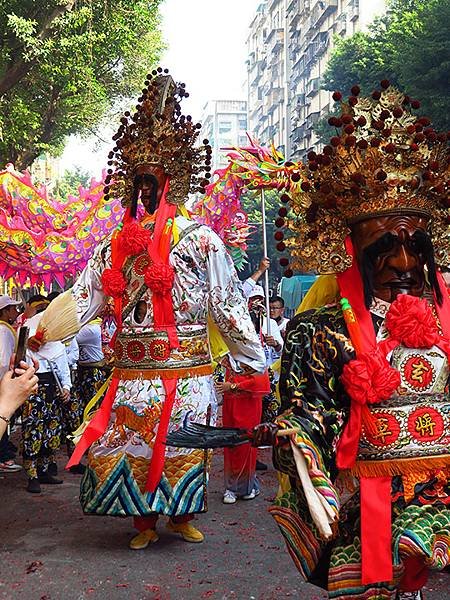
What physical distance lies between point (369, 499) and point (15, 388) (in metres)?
1.28

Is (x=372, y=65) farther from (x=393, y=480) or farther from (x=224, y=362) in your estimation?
(x=393, y=480)

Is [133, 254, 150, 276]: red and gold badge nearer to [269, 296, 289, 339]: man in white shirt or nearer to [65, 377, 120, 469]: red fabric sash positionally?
[65, 377, 120, 469]: red fabric sash

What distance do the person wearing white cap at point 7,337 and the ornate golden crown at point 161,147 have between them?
144 centimetres

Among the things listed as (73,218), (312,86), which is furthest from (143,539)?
(312,86)

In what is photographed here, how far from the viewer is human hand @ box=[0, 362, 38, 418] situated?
2684 mm

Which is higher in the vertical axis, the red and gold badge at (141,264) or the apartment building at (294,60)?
the apartment building at (294,60)

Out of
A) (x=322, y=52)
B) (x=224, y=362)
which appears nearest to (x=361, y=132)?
(x=224, y=362)

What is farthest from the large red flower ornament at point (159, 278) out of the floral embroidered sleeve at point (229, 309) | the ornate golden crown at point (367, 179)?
the ornate golden crown at point (367, 179)

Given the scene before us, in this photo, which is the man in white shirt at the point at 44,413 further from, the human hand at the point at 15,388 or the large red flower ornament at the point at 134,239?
the human hand at the point at 15,388

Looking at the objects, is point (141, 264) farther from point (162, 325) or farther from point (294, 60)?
point (294, 60)

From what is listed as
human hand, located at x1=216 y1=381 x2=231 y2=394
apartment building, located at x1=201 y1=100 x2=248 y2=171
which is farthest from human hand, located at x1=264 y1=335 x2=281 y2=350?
apartment building, located at x1=201 y1=100 x2=248 y2=171

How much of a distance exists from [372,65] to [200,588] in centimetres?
2751

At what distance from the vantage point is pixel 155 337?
16.4 ft

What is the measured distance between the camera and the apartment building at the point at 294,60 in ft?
→ 171
